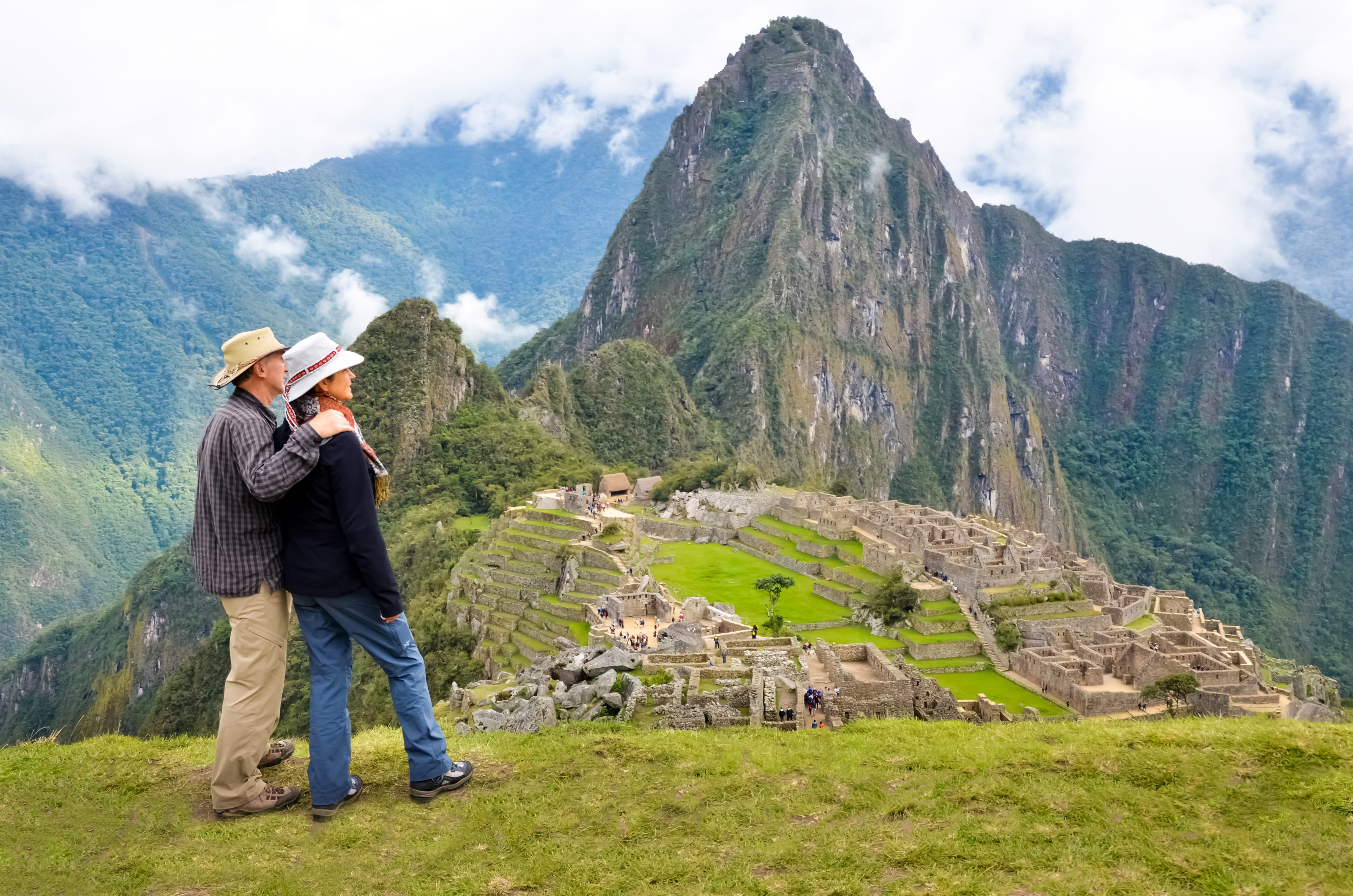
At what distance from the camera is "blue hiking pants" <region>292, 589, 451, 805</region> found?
692 centimetres

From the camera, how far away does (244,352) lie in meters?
6.89

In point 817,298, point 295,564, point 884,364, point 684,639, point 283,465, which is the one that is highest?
point 817,298

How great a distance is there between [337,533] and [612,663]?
6336 mm

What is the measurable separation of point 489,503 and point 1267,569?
143076 millimetres

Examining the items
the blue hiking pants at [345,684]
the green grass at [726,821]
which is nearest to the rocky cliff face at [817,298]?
the green grass at [726,821]

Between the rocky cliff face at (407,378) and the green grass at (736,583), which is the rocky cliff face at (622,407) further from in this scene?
the green grass at (736,583)

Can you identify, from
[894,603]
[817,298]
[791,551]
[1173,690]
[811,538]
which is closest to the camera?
[1173,690]

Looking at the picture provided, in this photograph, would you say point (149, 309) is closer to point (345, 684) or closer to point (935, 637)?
point (935, 637)

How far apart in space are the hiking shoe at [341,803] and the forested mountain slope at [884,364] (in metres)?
92.6

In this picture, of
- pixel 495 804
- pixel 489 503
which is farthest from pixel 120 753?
pixel 489 503

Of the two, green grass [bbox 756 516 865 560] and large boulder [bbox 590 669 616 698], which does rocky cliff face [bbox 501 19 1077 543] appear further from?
large boulder [bbox 590 669 616 698]

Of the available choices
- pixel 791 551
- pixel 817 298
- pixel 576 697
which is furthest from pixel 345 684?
pixel 817 298

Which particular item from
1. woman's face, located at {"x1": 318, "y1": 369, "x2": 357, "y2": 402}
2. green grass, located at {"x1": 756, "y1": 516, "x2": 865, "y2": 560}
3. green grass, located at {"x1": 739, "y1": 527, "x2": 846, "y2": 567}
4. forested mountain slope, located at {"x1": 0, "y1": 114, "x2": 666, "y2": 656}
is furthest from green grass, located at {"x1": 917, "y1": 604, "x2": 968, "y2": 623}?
forested mountain slope, located at {"x1": 0, "y1": 114, "x2": 666, "y2": 656}

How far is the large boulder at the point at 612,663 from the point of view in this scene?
12.3 m
